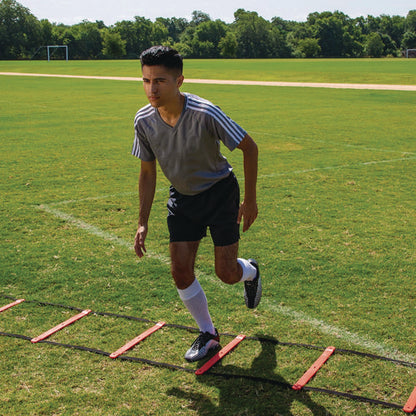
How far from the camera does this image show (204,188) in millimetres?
3545

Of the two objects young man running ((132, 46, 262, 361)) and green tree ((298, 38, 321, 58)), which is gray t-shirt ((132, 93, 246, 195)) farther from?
green tree ((298, 38, 321, 58))

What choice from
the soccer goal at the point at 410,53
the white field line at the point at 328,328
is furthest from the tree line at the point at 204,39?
the white field line at the point at 328,328

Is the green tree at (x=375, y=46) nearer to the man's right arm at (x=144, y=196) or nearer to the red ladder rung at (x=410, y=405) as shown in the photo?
the man's right arm at (x=144, y=196)

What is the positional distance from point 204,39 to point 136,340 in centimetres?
13858

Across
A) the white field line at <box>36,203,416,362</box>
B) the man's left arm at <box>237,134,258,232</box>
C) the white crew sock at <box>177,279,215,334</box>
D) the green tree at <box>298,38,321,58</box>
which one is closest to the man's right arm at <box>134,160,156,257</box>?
the white crew sock at <box>177,279,215,334</box>

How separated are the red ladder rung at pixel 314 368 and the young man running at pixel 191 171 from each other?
66cm

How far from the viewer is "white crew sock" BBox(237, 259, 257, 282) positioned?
394 cm

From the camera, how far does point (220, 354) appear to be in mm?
3652

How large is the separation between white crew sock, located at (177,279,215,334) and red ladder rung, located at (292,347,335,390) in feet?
2.33

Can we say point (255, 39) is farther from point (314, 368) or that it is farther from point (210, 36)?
point (314, 368)

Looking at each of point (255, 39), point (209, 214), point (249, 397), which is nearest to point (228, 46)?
point (255, 39)

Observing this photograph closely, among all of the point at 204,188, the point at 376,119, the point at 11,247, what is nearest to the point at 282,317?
the point at 204,188

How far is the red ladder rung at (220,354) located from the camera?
3463 mm

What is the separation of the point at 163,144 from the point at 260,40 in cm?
13530
